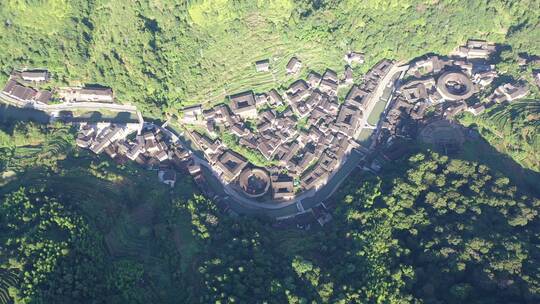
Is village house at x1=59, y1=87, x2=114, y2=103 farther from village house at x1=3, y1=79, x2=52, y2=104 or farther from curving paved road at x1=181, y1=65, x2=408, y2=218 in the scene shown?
curving paved road at x1=181, y1=65, x2=408, y2=218

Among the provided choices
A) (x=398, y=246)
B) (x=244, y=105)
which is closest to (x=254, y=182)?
(x=244, y=105)

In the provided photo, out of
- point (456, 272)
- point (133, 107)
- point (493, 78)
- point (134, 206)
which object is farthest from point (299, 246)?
point (493, 78)

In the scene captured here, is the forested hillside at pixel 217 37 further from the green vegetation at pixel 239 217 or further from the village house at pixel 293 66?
the village house at pixel 293 66

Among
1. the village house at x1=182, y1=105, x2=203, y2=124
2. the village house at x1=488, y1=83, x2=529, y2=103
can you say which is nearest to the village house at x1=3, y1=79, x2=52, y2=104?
the village house at x1=182, y1=105, x2=203, y2=124

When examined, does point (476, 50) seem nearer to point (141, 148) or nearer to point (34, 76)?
point (141, 148)

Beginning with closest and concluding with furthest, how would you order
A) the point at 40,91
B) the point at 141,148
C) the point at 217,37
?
1. the point at 141,148
2. the point at 40,91
3. the point at 217,37

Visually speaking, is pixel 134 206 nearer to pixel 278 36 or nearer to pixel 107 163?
pixel 107 163
